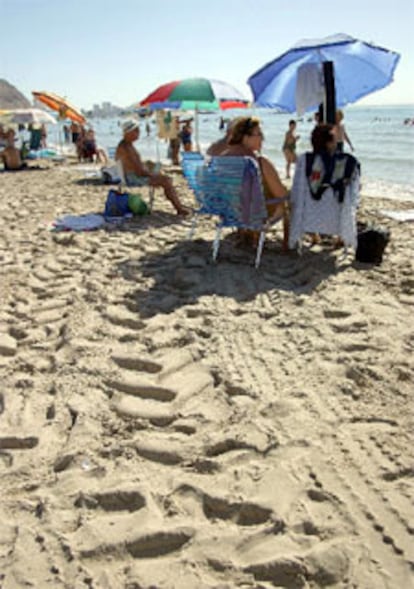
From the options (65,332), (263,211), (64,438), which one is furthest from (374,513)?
(263,211)

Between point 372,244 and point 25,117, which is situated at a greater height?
point 25,117

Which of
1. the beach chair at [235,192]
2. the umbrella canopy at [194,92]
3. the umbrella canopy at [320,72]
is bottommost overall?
the beach chair at [235,192]

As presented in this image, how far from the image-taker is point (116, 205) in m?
6.32

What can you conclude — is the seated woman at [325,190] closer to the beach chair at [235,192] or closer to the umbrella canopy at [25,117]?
the beach chair at [235,192]

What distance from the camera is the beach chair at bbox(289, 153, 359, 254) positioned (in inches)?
162

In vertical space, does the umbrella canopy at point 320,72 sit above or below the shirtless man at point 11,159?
above

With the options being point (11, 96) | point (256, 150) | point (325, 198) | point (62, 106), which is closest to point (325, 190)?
point (325, 198)

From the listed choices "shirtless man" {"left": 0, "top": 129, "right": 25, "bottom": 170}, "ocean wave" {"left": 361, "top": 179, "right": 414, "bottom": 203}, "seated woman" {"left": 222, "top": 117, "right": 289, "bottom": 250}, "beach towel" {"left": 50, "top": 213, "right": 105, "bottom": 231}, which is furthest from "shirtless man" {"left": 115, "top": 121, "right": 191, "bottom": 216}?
"shirtless man" {"left": 0, "top": 129, "right": 25, "bottom": 170}

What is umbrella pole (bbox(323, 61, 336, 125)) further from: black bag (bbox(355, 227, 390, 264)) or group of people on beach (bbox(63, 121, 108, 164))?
group of people on beach (bbox(63, 121, 108, 164))

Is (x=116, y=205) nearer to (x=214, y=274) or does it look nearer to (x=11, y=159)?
(x=214, y=274)

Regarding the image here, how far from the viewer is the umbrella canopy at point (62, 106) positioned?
43.3ft

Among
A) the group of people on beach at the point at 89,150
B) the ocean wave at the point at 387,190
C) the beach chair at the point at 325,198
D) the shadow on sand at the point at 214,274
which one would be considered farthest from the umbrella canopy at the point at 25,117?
the beach chair at the point at 325,198

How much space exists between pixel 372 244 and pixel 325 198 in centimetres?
55

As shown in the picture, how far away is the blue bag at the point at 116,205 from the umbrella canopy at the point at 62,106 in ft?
26.3
